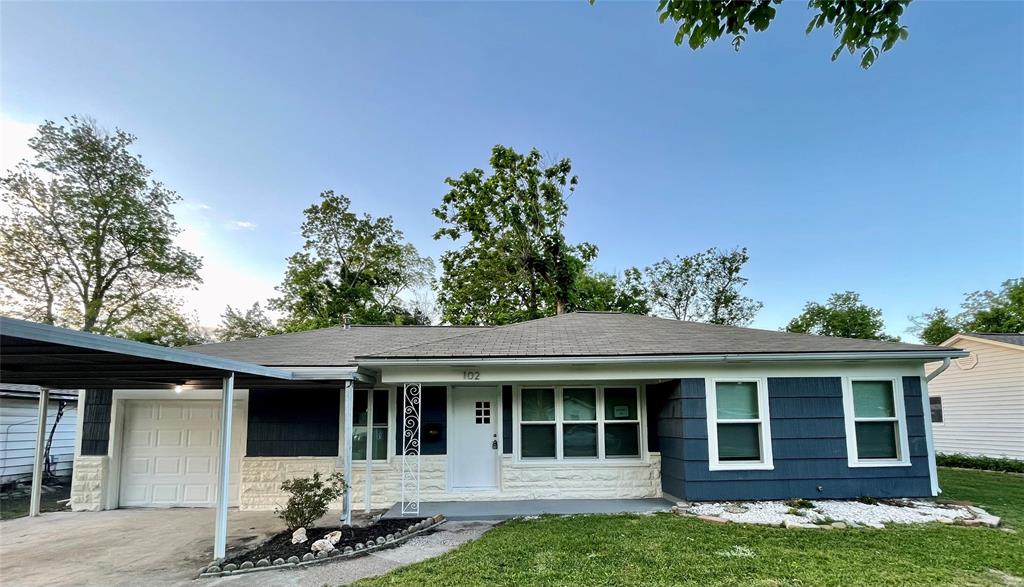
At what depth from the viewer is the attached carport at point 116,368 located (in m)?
3.41

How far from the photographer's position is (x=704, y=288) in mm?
30531

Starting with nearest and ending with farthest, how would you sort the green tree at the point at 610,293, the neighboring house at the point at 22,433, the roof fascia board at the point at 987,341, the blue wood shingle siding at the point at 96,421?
1. the blue wood shingle siding at the point at 96,421
2. the neighboring house at the point at 22,433
3. the roof fascia board at the point at 987,341
4. the green tree at the point at 610,293

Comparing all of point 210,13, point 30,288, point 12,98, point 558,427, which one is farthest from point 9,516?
point 30,288

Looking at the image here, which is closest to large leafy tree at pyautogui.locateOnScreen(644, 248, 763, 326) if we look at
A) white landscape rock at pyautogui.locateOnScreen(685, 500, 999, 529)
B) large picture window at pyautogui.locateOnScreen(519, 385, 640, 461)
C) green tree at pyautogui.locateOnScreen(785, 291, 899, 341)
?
green tree at pyautogui.locateOnScreen(785, 291, 899, 341)

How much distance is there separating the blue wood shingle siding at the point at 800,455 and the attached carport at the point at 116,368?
5.00 meters

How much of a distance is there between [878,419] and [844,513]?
76.5 inches

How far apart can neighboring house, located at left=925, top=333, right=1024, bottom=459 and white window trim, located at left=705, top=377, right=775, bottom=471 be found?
10159mm

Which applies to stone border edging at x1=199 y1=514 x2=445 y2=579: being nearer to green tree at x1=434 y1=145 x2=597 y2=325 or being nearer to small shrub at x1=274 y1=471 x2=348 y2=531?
small shrub at x1=274 y1=471 x2=348 y2=531

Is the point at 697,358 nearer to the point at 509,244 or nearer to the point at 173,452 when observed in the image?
the point at 173,452

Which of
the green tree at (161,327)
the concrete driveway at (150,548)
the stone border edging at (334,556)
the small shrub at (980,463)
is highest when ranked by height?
the green tree at (161,327)

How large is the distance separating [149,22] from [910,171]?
64.9ft

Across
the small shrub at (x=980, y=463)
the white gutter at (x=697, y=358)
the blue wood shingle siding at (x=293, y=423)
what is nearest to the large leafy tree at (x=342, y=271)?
the blue wood shingle siding at (x=293, y=423)

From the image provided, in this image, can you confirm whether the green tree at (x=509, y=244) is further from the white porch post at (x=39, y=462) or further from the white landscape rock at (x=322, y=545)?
the white landscape rock at (x=322, y=545)

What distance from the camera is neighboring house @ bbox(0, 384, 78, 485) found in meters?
11.2
